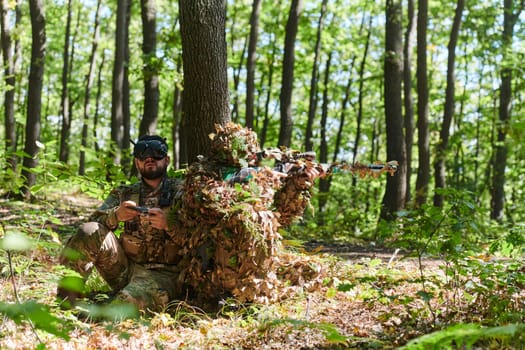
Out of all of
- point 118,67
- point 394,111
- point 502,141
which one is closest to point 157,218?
point 394,111

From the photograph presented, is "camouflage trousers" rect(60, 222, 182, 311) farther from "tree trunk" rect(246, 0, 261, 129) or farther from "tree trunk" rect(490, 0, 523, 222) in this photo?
"tree trunk" rect(490, 0, 523, 222)

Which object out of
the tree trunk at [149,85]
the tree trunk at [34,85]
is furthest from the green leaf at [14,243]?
the tree trunk at [34,85]

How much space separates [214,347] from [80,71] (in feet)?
102

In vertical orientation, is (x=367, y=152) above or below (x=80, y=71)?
below

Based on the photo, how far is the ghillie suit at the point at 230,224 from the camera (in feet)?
14.6

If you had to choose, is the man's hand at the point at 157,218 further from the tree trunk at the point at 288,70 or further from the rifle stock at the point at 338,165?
the tree trunk at the point at 288,70

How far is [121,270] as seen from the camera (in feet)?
16.2

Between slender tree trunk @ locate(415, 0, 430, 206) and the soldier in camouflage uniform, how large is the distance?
27.3 feet

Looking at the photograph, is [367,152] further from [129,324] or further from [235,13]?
[129,324]

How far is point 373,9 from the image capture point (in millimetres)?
21125

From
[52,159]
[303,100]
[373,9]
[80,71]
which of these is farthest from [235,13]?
[52,159]

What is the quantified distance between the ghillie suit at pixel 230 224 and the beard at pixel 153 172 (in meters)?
0.46

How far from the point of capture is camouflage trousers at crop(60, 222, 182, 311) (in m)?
4.52

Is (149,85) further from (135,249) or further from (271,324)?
→ (271,324)
